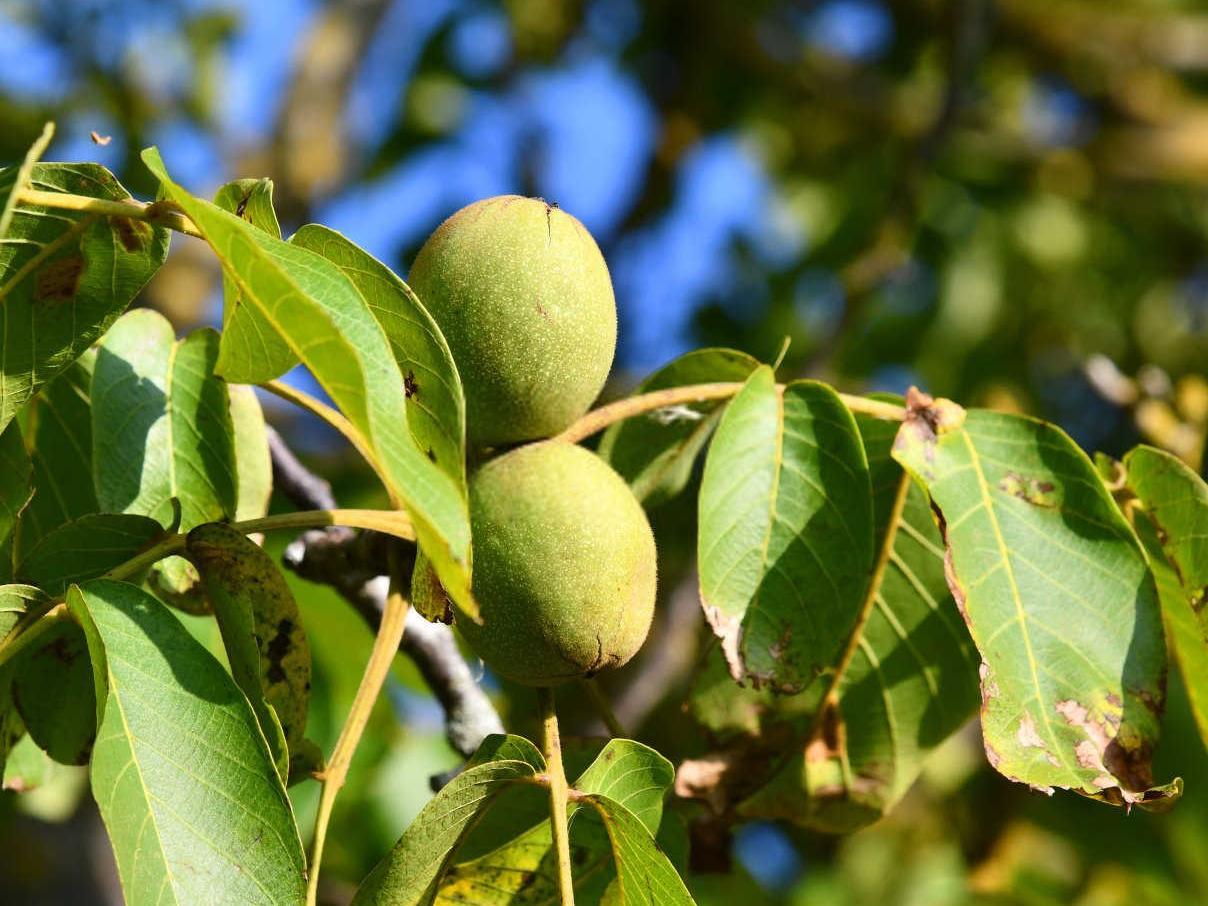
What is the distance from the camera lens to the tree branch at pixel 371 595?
5.44ft

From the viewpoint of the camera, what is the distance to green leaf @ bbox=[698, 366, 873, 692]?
1.36m

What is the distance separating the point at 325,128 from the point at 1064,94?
3337 mm

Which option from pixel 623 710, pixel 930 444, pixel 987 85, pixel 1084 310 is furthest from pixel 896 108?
pixel 930 444

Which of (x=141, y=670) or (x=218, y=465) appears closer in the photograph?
(x=141, y=670)

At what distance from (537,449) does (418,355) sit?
13.4 inches

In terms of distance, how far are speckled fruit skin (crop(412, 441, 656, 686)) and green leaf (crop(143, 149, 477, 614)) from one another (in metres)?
0.38

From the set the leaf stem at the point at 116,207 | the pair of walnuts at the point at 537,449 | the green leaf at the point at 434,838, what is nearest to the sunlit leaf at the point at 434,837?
the green leaf at the point at 434,838

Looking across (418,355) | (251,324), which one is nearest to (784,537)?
(418,355)

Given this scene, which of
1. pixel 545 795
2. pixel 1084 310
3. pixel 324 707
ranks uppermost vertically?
pixel 545 795

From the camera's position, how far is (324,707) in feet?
7.85

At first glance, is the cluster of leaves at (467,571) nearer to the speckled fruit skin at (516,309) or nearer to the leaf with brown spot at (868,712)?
the leaf with brown spot at (868,712)

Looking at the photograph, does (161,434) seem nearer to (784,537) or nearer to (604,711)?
(604,711)

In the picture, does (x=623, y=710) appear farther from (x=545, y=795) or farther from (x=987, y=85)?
(x=987, y=85)

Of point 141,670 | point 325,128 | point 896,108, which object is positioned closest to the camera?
point 141,670
